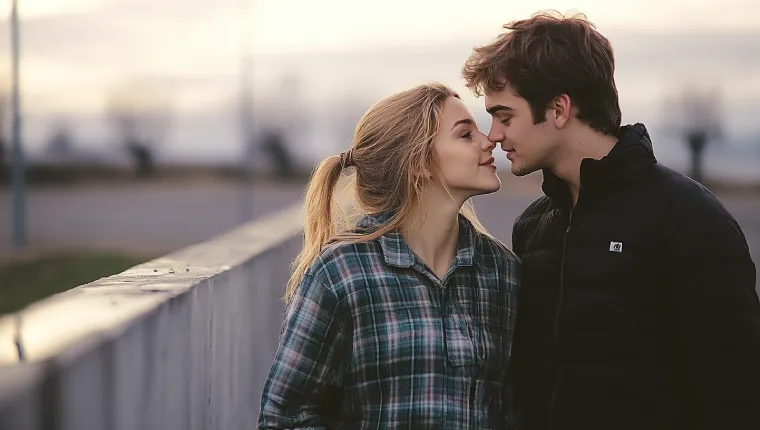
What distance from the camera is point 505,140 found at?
152 inches

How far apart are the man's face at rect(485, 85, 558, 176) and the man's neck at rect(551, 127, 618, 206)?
0.05 metres

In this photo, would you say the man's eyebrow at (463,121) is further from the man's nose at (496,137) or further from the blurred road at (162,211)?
the blurred road at (162,211)

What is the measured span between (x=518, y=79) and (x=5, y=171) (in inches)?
728

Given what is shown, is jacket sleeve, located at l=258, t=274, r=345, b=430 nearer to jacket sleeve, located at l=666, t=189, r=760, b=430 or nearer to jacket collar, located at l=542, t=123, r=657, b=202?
jacket collar, located at l=542, t=123, r=657, b=202

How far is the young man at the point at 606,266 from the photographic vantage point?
3.22 meters

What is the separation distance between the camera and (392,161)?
385 centimetres

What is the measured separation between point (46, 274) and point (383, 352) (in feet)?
51.8

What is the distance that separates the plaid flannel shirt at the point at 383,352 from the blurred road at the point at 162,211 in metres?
12.5

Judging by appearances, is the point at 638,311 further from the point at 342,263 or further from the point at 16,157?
the point at 16,157

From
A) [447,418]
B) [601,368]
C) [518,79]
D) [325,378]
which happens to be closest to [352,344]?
[325,378]

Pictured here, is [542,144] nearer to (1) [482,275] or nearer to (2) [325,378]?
(1) [482,275]

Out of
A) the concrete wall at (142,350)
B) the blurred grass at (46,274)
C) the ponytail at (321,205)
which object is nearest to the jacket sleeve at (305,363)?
the concrete wall at (142,350)

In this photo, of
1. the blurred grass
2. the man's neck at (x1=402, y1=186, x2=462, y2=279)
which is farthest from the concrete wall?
the blurred grass

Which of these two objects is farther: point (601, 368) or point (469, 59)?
point (469, 59)
